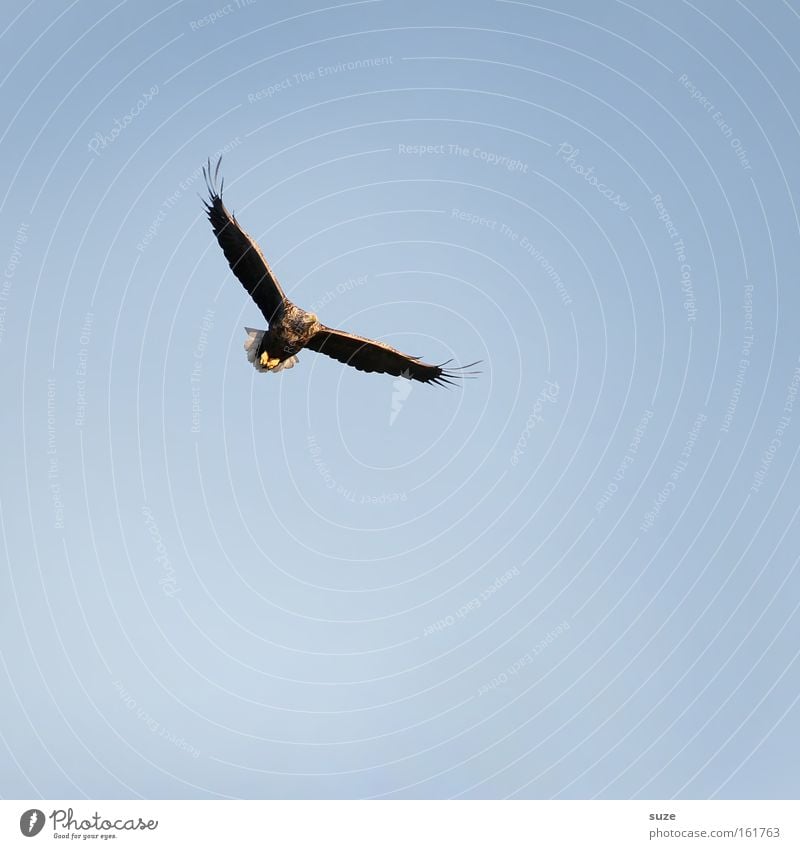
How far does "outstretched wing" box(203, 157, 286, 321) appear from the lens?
44469 mm

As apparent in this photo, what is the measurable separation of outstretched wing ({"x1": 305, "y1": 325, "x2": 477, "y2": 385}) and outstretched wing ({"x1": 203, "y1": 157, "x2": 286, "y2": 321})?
101 inches

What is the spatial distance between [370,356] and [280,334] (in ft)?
14.3

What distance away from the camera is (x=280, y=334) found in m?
46.8

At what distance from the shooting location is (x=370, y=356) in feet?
162

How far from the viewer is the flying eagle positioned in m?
44.9

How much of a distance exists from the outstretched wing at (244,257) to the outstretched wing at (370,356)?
8.40ft

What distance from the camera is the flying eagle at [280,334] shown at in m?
44.9

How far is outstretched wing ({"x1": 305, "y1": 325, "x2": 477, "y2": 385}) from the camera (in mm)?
47938

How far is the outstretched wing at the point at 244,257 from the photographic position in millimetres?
44469
